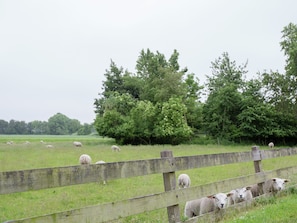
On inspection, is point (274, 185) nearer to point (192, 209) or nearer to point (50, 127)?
point (192, 209)

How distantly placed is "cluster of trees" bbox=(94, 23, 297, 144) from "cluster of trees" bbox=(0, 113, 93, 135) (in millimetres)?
77597

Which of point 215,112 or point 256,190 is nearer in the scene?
point 256,190

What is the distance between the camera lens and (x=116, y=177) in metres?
3.84

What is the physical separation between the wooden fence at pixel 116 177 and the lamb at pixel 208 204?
1.03ft

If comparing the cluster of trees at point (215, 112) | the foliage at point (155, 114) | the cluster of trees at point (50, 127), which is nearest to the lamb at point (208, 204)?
the cluster of trees at point (215, 112)

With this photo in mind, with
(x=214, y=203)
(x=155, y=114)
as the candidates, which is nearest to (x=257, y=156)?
(x=214, y=203)

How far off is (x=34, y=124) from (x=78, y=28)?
96557 millimetres

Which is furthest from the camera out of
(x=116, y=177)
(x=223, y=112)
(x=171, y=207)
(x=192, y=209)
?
(x=223, y=112)

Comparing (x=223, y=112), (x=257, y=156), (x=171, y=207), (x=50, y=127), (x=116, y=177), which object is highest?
(x=50, y=127)

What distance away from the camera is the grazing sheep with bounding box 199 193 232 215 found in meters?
5.77

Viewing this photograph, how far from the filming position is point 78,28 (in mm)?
38438

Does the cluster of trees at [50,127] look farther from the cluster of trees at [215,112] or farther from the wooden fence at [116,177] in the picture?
the wooden fence at [116,177]

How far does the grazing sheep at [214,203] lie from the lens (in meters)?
5.77

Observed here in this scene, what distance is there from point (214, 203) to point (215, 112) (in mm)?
38612
